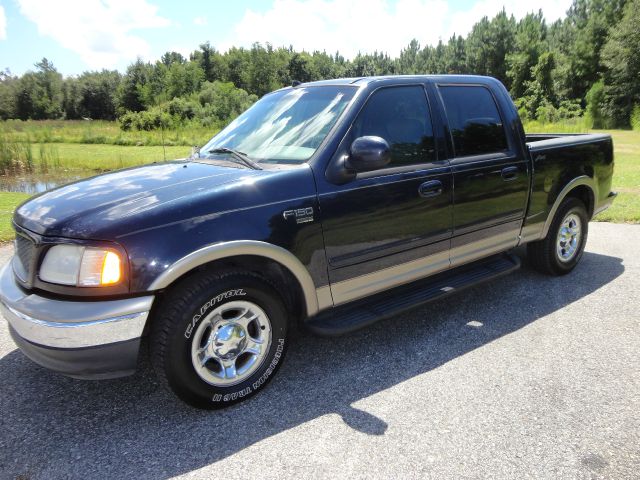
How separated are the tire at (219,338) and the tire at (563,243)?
3.14 meters

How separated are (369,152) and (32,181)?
1463cm

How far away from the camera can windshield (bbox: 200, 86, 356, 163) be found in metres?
3.31

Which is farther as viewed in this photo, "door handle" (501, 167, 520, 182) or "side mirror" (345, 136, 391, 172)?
"door handle" (501, 167, 520, 182)

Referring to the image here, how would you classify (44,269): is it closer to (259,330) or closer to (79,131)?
(259,330)

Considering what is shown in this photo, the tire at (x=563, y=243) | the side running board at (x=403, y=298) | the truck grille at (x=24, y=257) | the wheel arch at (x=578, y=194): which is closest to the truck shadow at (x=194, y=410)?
the side running board at (x=403, y=298)

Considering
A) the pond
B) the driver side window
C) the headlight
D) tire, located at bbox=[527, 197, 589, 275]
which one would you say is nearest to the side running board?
tire, located at bbox=[527, 197, 589, 275]

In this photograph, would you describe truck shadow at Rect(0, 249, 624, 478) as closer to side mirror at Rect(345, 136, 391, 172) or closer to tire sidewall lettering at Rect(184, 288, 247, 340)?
tire sidewall lettering at Rect(184, 288, 247, 340)

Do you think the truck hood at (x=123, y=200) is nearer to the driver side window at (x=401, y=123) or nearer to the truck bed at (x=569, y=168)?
the driver side window at (x=401, y=123)

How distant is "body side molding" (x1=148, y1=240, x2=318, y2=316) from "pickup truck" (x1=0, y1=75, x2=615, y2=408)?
10mm

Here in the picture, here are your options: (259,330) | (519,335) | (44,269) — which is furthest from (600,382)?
(44,269)

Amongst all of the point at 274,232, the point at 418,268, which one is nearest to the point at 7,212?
the point at 274,232

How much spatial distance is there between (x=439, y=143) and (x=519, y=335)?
1651 millimetres

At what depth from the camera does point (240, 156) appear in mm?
3412

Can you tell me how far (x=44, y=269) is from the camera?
101 inches
